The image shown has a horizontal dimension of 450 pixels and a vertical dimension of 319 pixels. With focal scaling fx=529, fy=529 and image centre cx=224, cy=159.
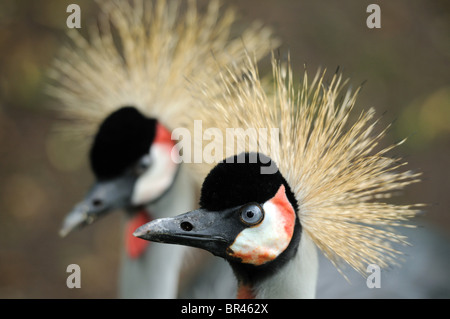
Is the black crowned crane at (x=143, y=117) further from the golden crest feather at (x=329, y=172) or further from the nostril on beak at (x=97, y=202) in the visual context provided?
the golden crest feather at (x=329, y=172)

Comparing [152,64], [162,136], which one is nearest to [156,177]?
[162,136]

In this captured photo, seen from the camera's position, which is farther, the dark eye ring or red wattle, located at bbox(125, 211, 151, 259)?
red wattle, located at bbox(125, 211, 151, 259)

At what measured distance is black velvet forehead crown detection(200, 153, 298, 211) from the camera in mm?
1011

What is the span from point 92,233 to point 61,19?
1304 mm

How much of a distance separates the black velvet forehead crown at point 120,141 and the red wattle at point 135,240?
0.16 metres

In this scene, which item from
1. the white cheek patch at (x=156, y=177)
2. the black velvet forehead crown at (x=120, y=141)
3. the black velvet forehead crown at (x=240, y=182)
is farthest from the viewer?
the white cheek patch at (x=156, y=177)

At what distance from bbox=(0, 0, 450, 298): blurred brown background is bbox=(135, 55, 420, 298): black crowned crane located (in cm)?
162

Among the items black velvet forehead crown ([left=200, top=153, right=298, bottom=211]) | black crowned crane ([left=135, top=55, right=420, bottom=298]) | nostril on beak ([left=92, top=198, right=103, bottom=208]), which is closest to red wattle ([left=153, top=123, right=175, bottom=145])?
nostril on beak ([left=92, top=198, right=103, bottom=208])

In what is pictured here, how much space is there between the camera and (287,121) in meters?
1.14

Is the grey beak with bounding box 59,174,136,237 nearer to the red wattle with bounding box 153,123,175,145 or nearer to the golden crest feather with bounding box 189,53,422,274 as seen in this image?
the red wattle with bounding box 153,123,175,145

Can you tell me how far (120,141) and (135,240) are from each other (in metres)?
0.31

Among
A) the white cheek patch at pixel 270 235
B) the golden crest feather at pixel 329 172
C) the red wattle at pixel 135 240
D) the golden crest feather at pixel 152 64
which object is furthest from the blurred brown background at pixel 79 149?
the white cheek patch at pixel 270 235

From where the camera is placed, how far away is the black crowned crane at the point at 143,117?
150 cm
